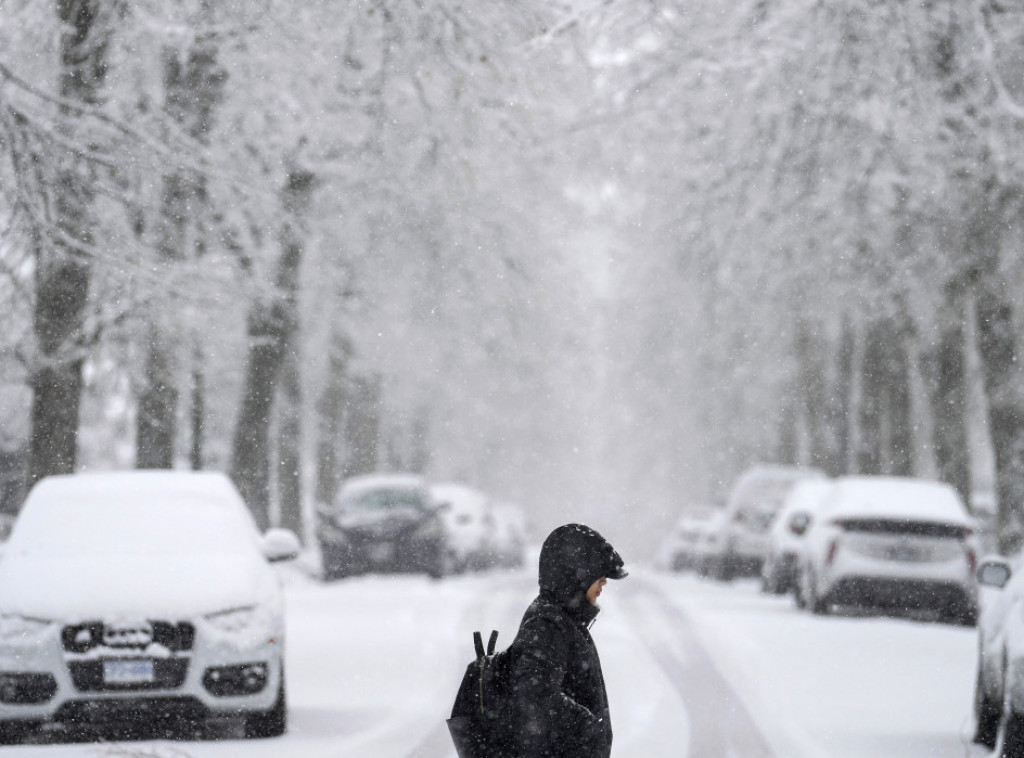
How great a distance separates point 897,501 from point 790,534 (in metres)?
4.28

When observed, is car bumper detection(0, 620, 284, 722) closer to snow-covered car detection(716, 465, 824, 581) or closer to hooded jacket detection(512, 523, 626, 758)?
hooded jacket detection(512, 523, 626, 758)

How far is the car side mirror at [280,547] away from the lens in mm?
11805

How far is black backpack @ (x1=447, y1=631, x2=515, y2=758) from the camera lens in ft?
15.5

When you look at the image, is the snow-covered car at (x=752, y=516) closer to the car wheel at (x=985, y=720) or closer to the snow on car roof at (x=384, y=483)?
the snow on car roof at (x=384, y=483)

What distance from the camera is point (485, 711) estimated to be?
473 cm

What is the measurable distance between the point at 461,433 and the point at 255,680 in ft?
156

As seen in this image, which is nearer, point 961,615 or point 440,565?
point 961,615

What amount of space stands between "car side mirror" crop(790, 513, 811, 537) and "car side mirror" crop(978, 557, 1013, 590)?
12650mm

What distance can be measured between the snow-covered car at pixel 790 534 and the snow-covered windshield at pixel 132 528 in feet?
39.5

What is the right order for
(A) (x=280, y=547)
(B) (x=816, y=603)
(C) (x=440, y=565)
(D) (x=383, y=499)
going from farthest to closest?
(D) (x=383, y=499) < (C) (x=440, y=565) < (B) (x=816, y=603) < (A) (x=280, y=547)

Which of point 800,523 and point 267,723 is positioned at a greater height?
point 800,523

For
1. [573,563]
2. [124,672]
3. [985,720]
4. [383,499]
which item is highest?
[573,563]

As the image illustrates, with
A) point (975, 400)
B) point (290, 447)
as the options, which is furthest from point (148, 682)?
point (975, 400)

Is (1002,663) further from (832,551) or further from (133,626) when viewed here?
(832,551)
